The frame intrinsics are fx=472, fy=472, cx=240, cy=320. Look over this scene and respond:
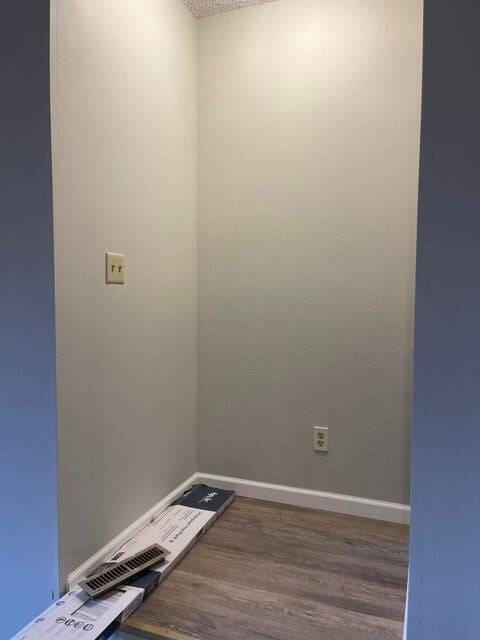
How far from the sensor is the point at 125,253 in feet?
5.73

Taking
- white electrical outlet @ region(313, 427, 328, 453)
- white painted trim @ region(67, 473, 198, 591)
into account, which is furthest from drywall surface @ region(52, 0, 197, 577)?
white electrical outlet @ region(313, 427, 328, 453)

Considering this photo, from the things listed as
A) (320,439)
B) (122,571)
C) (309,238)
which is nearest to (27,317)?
(122,571)

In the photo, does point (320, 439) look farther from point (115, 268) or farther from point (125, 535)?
point (115, 268)

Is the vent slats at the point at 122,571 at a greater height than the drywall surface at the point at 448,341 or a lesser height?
lesser

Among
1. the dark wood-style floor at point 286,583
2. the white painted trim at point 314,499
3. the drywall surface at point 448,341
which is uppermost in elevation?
the drywall surface at point 448,341

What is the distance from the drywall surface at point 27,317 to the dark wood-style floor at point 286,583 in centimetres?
42

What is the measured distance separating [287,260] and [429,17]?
1127 mm

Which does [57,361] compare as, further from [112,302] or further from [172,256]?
[172,256]

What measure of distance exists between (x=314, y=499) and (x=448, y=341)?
1.28m

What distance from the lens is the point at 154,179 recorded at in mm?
1921

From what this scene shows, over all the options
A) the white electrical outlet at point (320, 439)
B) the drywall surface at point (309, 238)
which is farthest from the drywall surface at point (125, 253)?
the white electrical outlet at point (320, 439)

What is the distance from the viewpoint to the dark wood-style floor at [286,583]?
1.37 metres

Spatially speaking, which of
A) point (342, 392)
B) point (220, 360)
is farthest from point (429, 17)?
point (220, 360)

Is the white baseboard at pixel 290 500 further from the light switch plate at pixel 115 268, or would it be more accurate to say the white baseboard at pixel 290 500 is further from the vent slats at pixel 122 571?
the light switch plate at pixel 115 268
